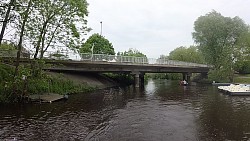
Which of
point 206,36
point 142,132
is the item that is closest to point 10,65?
point 142,132

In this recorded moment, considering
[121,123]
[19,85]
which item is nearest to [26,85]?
[19,85]

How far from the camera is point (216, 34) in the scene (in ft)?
256

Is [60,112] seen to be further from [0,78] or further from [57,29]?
[57,29]

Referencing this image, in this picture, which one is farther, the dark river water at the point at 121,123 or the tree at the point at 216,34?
the tree at the point at 216,34

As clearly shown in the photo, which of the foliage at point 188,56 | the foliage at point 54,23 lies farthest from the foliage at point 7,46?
the foliage at point 188,56

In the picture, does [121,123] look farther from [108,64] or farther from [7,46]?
[108,64]

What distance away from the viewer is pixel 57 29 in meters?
34.1

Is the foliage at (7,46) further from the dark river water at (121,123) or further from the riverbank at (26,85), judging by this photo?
the dark river water at (121,123)

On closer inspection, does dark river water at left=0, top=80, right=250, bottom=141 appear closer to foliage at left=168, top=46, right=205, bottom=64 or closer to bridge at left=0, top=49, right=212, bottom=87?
bridge at left=0, top=49, right=212, bottom=87

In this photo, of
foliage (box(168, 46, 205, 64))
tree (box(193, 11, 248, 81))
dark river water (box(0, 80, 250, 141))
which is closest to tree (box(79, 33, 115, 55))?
foliage (box(168, 46, 205, 64))

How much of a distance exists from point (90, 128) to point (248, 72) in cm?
8063

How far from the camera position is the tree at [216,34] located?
78000 millimetres

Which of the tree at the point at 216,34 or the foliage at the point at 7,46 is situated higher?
the tree at the point at 216,34

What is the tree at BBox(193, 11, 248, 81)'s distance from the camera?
78.0 meters
